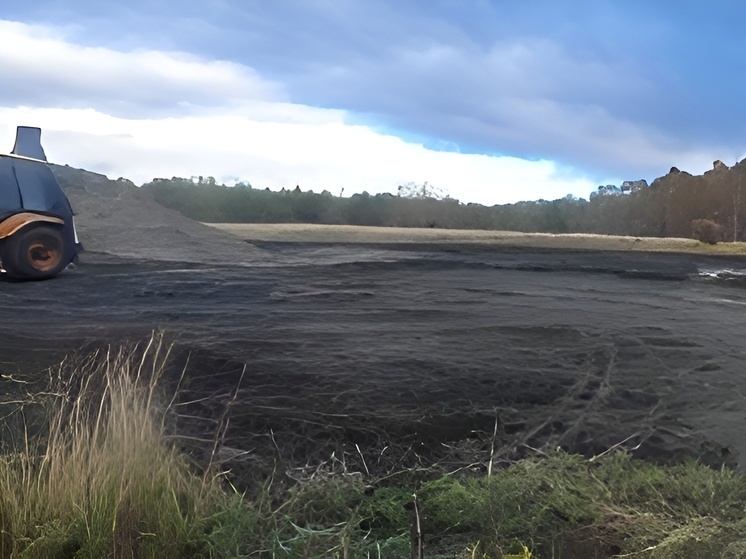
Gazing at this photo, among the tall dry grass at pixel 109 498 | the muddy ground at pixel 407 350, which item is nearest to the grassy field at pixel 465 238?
the muddy ground at pixel 407 350

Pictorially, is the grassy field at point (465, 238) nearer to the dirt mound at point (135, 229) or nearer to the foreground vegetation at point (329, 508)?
the dirt mound at point (135, 229)

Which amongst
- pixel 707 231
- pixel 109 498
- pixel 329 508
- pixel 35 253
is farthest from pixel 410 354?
pixel 707 231

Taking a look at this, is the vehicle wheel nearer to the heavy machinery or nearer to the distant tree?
the heavy machinery

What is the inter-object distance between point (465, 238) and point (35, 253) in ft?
24.7

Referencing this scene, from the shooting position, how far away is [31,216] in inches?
292

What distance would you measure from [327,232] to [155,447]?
948 centimetres

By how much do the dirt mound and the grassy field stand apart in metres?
0.89

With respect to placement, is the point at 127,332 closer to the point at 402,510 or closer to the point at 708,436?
the point at 402,510

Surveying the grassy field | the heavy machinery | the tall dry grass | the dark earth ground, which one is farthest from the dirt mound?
the tall dry grass

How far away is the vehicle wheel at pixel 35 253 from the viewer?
7.26 meters

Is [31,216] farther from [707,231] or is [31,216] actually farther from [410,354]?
[707,231]

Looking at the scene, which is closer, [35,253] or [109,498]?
[109,498]

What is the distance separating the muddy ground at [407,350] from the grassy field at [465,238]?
1889 millimetres

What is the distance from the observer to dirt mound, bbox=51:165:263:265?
32.6ft
